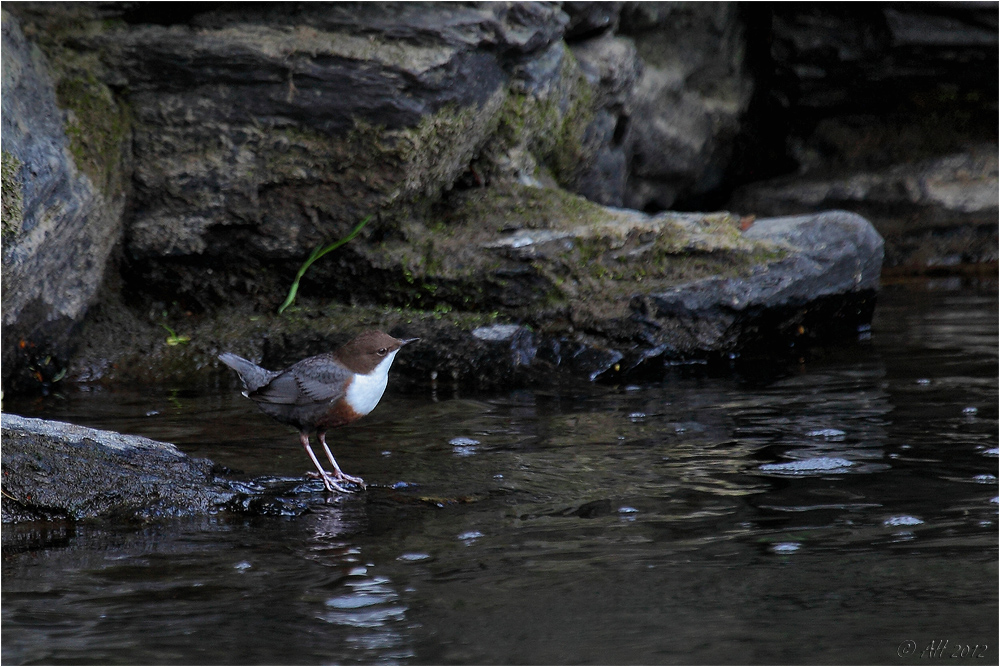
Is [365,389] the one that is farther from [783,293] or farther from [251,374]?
[783,293]

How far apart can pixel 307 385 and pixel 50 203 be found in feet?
7.60

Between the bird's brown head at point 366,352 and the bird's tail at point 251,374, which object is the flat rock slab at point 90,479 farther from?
the bird's brown head at point 366,352

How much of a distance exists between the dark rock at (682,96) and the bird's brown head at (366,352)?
5.34m

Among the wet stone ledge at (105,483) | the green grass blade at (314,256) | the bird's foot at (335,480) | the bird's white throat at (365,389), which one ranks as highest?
the green grass blade at (314,256)

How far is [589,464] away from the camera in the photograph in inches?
173

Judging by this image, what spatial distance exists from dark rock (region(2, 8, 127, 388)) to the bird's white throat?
2351mm

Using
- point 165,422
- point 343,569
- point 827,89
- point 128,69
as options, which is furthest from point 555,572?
point 827,89

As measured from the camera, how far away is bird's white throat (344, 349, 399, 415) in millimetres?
4074

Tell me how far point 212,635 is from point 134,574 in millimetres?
597

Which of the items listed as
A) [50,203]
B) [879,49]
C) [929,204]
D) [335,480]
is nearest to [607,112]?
[879,49]

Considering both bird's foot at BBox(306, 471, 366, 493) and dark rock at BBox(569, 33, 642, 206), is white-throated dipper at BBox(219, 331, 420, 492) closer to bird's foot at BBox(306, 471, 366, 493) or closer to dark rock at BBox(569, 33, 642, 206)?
bird's foot at BBox(306, 471, 366, 493)

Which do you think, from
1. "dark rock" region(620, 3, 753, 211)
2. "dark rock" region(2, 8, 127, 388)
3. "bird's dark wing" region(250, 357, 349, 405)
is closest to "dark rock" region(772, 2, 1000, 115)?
"dark rock" region(620, 3, 753, 211)

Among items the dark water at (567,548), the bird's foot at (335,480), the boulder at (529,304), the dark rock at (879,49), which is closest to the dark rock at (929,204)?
the dark rock at (879,49)

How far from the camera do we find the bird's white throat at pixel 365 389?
13.4 feet
